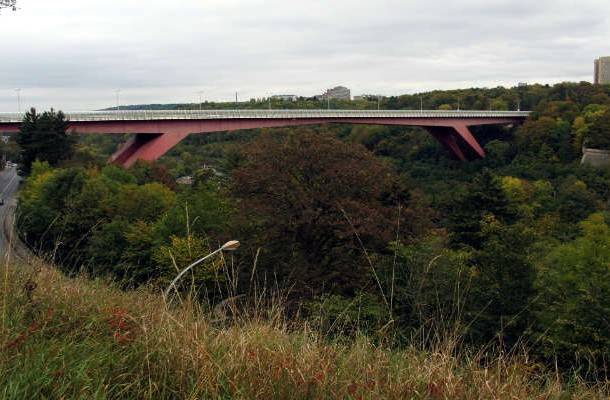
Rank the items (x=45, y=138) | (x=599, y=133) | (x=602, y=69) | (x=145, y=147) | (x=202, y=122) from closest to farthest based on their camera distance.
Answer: (x=45, y=138)
(x=145, y=147)
(x=202, y=122)
(x=599, y=133)
(x=602, y=69)

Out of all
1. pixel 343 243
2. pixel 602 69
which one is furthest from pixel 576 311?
pixel 602 69

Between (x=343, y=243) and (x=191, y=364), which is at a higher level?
(x=191, y=364)

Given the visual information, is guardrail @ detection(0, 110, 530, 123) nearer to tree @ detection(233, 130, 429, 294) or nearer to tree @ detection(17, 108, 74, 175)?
tree @ detection(17, 108, 74, 175)

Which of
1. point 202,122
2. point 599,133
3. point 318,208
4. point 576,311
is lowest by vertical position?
point 576,311

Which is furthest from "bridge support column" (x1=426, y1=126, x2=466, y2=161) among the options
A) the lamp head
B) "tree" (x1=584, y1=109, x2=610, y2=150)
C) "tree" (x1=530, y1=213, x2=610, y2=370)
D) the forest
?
the lamp head

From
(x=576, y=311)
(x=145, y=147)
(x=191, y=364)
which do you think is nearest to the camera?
(x=191, y=364)

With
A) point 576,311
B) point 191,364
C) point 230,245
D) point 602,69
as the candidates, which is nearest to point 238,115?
point 576,311

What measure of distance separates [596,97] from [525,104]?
664 inches

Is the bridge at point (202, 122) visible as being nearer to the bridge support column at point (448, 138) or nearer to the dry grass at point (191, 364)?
the bridge support column at point (448, 138)

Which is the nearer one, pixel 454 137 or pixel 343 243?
pixel 343 243

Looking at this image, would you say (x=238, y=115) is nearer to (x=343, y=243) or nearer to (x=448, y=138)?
(x=448, y=138)

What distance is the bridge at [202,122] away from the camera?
3481cm

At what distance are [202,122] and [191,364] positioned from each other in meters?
36.5

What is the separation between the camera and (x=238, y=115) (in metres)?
41.4
